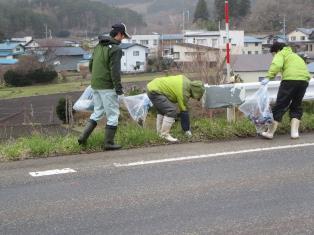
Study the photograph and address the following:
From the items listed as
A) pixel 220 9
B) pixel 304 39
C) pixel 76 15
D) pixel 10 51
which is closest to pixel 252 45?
pixel 304 39

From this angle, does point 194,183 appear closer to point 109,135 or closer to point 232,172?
point 232,172

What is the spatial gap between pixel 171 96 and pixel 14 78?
218 feet

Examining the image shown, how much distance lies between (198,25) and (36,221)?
122243 millimetres

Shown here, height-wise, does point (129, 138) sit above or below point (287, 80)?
below

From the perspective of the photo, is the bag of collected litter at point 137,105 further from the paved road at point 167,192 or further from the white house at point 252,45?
the white house at point 252,45

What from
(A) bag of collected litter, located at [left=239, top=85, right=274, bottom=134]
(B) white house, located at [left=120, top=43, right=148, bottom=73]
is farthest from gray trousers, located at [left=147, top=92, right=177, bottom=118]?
(B) white house, located at [left=120, top=43, right=148, bottom=73]

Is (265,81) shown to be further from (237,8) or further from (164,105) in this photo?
(237,8)

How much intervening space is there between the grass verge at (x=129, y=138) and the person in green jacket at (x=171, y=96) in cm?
19

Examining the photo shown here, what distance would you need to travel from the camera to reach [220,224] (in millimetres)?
4320

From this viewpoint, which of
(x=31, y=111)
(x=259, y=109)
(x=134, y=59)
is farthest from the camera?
(x=134, y=59)

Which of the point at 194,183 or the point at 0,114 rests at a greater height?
the point at 194,183

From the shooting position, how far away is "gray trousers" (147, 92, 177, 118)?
7.84 metres

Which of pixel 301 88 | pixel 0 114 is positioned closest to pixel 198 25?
pixel 0 114

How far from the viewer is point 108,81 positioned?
7.20 m
